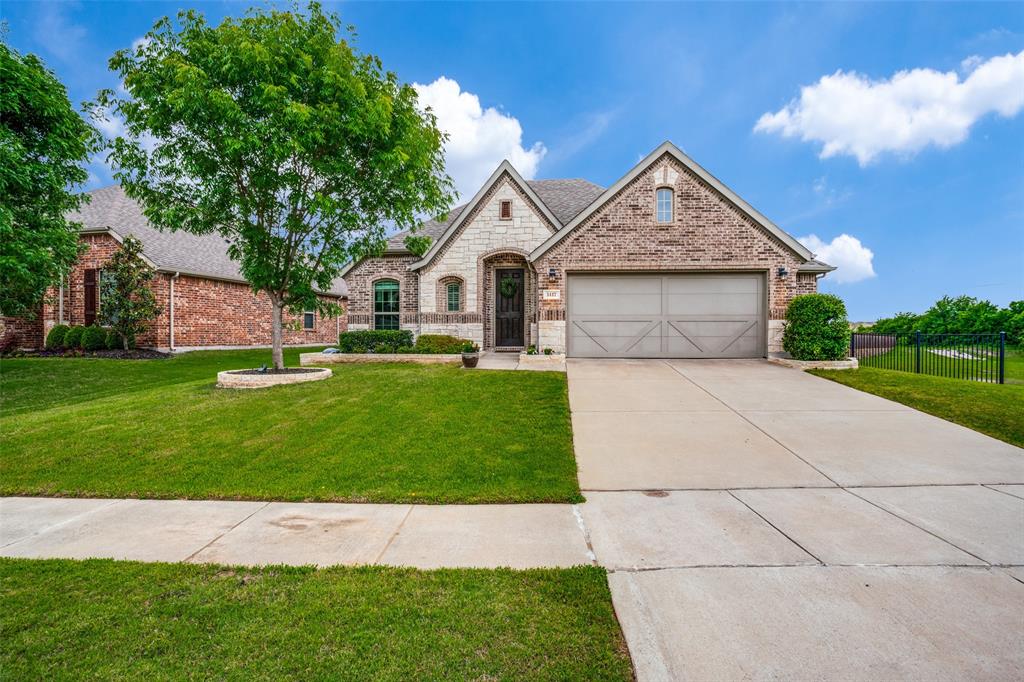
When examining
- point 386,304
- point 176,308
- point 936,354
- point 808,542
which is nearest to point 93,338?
point 176,308

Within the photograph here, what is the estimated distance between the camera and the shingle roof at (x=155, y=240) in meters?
19.5

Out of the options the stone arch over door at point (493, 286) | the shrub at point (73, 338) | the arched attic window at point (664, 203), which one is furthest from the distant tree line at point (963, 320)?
the shrub at point (73, 338)

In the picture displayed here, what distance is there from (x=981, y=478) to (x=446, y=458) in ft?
21.0

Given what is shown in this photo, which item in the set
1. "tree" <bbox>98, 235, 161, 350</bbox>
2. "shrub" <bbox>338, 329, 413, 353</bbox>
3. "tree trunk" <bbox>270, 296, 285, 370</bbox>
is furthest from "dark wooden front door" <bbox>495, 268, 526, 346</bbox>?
"tree" <bbox>98, 235, 161, 350</bbox>

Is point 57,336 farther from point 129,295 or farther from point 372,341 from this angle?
point 372,341

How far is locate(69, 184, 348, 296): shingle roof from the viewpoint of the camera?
19.5 m

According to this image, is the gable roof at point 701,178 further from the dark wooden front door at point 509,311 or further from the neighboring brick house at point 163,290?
the neighboring brick house at point 163,290

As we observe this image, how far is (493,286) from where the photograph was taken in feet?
54.7

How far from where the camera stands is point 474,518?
4312mm

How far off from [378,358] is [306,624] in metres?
12.1

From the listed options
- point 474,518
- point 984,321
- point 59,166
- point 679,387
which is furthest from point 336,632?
point 984,321

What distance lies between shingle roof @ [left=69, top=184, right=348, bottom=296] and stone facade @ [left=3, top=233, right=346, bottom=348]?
500 mm

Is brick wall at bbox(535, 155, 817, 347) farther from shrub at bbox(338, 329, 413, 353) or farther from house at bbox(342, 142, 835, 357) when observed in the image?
shrub at bbox(338, 329, 413, 353)

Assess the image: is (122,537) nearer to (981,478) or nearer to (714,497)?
(714,497)
